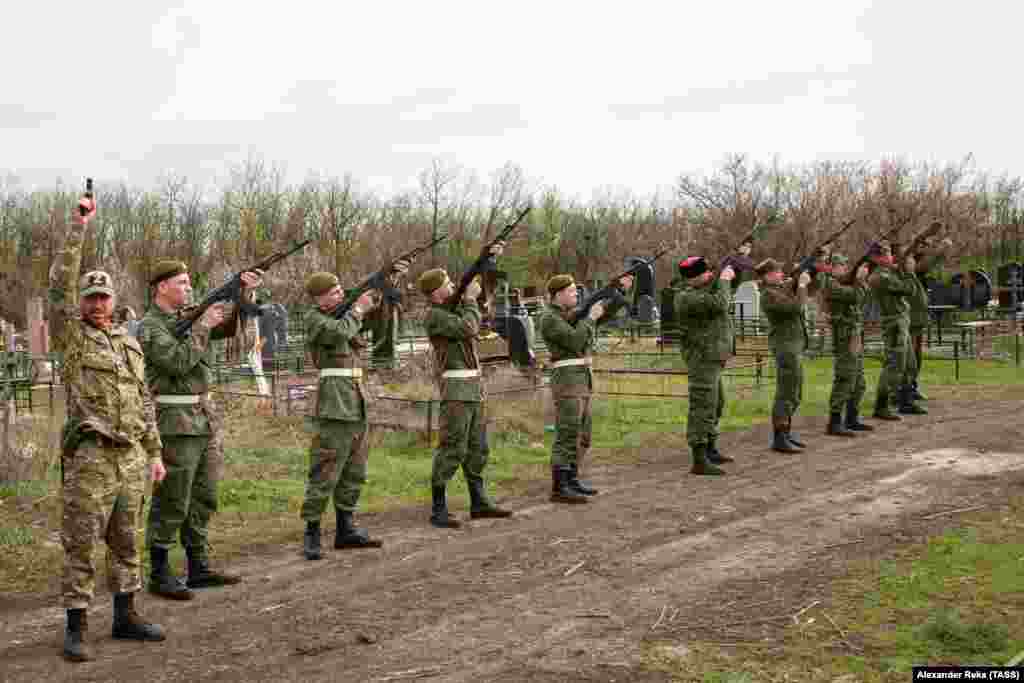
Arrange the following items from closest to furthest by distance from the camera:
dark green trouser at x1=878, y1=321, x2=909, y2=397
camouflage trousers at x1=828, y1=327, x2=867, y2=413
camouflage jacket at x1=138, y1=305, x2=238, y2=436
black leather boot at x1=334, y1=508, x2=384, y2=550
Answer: camouflage jacket at x1=138, y1=305, x2=238, y2=436 → black leather boot at x1=334, y1=508, x2=384, y2=550 → camouflage trousers at x1=828, y1=327, x2=867, y2=413 → dark green trouser at x1=878, y1=321, x2=909, y2=397

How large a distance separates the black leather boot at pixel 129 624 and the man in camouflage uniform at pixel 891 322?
9.59 metres

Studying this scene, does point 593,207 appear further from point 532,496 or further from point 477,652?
point 477,652

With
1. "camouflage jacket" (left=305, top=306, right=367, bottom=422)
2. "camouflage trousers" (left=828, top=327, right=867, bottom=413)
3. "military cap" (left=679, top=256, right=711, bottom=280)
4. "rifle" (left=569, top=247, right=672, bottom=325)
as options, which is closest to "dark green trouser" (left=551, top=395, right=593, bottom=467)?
"rifle" (left=569, top=247, right=672, bottom=325)

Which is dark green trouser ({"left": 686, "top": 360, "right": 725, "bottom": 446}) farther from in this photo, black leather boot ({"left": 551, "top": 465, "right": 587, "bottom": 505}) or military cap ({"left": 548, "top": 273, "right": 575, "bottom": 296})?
military cap ({"left": 548, "top": 273, "right": 575, "bottom": 296})

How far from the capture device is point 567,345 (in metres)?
9.09

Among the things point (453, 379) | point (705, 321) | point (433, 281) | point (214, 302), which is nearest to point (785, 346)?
point (705, 321)

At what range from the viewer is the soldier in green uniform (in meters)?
9.02

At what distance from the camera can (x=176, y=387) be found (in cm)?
646

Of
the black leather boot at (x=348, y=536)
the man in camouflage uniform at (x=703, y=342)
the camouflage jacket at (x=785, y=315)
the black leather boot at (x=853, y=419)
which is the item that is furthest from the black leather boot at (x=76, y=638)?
the black leather boot at (x=853, y=419)

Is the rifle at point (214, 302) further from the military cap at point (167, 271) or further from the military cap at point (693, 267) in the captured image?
the military cap at point (693, 267)

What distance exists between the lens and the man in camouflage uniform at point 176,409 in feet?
20.9

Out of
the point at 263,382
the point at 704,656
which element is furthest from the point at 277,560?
the point at 263,382

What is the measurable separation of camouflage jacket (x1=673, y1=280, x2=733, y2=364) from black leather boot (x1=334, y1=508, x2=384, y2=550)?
394 centimetres

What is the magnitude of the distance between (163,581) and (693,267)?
5710 mm
